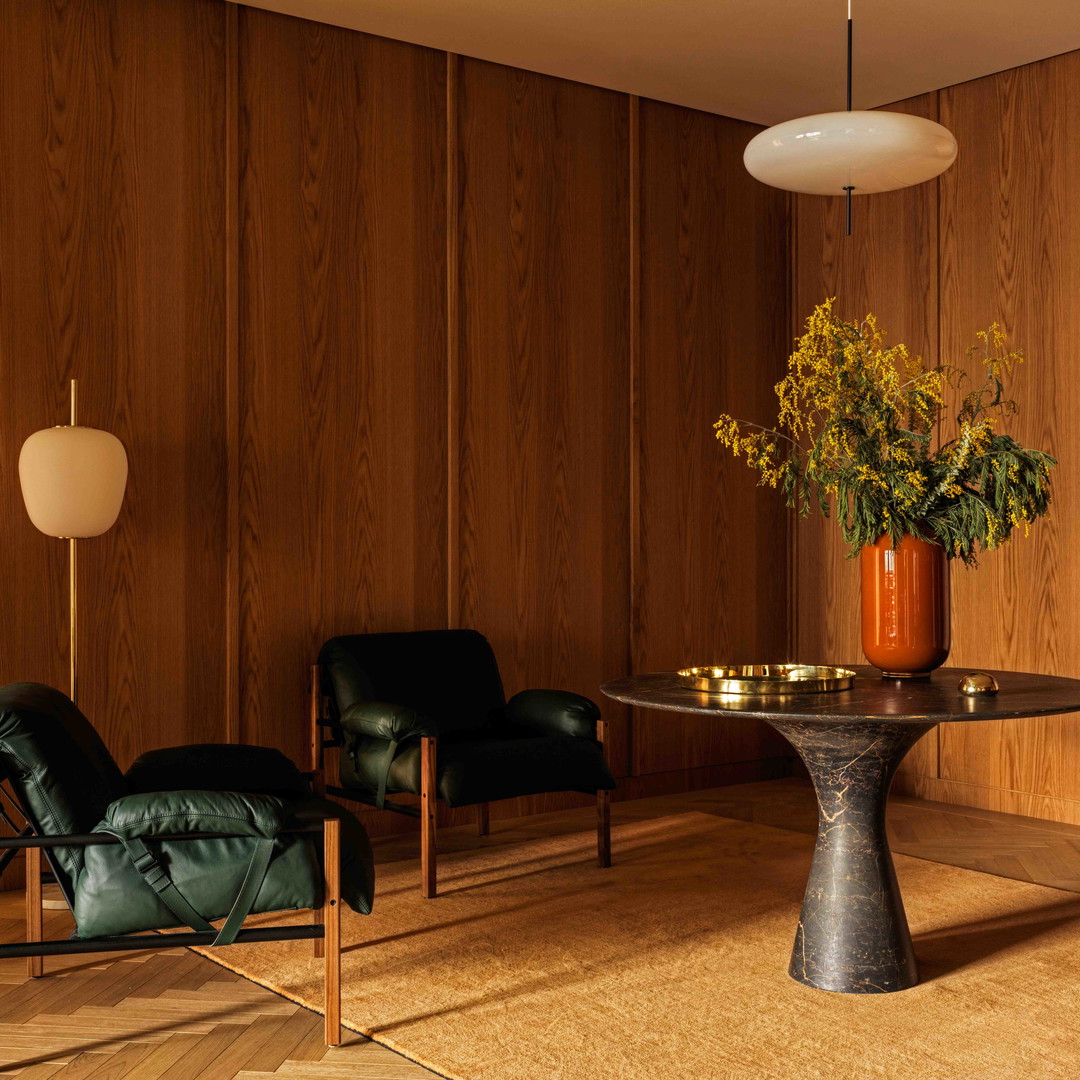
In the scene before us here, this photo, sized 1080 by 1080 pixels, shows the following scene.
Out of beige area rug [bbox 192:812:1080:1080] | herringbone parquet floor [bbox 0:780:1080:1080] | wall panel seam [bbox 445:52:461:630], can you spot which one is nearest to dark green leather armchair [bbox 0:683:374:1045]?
herringbone parquet floor [bbox 0:780:1080:1080]


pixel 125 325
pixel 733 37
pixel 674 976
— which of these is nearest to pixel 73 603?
pixel 125 325

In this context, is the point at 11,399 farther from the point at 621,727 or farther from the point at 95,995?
the point at 621,727

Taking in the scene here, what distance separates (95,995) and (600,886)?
66.0 inches

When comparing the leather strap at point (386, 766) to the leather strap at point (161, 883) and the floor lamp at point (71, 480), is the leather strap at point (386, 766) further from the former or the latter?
the leather strap at point (161, 883)

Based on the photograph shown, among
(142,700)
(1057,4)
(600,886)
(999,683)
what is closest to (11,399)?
(142,700)

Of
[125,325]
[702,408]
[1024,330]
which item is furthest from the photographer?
[702,408]

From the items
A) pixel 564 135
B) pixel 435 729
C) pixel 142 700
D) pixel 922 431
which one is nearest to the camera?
pixel 922 431

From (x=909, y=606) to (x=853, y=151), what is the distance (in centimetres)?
122

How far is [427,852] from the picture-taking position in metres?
4.13

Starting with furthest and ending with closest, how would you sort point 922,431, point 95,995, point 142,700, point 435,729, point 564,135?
point 564,135 → point 142,700 → point 435,729 → point 922,431 → point 95,995

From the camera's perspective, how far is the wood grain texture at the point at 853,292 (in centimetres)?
577

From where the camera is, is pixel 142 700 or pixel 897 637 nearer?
pixel 897 637

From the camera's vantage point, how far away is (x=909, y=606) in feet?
11.1

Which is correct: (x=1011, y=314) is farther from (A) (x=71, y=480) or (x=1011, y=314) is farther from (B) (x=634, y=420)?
(A) (x=71, y=480)
